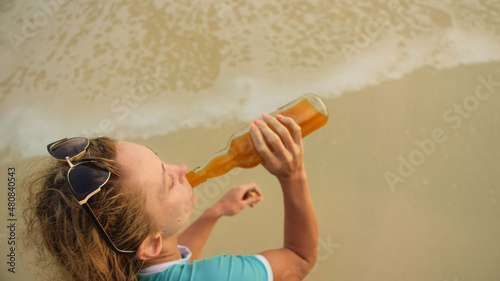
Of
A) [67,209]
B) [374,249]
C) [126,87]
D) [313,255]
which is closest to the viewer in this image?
→ [67,209]

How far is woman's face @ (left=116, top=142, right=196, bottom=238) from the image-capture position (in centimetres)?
50

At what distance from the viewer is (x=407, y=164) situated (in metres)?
0.98

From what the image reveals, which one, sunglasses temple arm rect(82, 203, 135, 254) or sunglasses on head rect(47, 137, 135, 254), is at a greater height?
sunglasses on head rect(47, 137, 135, 254)

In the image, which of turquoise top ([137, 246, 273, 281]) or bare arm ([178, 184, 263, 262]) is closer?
turquoise top ([137, 246, 273, 281])

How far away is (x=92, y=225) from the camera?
474 millimetres

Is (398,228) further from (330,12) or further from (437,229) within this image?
(330,12)

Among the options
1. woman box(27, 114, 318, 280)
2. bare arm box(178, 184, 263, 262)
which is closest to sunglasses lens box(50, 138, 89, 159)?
woman box(27, 114, 318, 280)

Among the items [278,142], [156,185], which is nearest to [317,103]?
[278,142]

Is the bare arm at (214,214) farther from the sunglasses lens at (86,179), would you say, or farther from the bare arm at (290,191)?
the sunglasses lens at (86,179)

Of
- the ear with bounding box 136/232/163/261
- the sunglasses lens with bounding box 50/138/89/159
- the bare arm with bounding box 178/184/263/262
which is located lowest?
the bare arm with bounding box 178/184/263/262

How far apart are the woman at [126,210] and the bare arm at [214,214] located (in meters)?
0.15

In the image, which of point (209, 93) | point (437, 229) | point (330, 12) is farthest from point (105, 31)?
point (437, 229)

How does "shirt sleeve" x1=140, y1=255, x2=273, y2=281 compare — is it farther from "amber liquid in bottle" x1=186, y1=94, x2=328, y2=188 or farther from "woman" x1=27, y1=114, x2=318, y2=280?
"amber liquid in bottle" x1=186, y1=94, x2=328, y2=188

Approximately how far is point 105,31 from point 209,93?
0.31m
